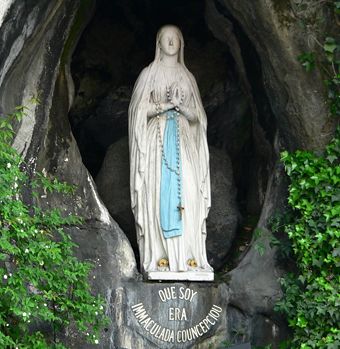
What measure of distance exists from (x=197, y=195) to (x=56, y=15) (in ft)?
5.46

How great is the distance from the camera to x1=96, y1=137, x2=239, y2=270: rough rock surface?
9.60 m

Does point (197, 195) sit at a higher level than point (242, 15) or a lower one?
lower

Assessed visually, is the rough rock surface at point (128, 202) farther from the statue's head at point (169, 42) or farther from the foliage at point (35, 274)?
the foliage at point (35, 274)

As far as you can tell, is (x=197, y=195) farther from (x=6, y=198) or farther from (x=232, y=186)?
(x=6, y=198)

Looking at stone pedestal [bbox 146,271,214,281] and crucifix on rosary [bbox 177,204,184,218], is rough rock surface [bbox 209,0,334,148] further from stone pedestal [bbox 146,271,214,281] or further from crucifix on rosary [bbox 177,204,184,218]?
stone pedestal [bbox 146,271,214,281]

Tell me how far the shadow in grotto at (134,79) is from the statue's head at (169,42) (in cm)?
70

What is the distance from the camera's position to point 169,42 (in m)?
9.21

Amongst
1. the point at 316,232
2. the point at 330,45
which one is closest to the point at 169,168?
the point at 316,232

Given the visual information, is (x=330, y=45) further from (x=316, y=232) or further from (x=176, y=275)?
(x=176, y=275)

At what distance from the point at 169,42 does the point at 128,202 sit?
1313mm

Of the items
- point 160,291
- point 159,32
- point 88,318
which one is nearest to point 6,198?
point 88,318

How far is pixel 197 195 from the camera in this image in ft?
29.5

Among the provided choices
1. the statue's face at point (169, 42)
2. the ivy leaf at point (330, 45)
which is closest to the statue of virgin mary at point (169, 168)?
the statue's face at point (169, 42)

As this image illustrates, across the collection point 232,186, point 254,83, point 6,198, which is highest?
point 254,83
